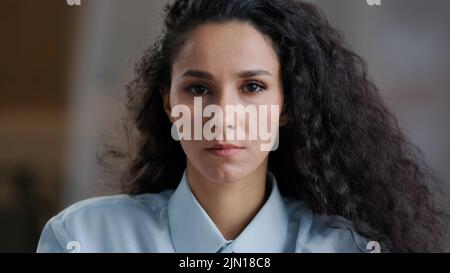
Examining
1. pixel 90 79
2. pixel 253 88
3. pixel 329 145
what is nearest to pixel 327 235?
pixel 329 145

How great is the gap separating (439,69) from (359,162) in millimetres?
173

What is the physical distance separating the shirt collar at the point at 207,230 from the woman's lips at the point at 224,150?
9 centimetres

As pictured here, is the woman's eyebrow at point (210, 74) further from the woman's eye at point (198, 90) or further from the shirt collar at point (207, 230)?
the shirt collar at point (207, 230)

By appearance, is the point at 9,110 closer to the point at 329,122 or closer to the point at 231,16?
the point at 231,16

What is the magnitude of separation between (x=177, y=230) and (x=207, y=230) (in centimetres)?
4

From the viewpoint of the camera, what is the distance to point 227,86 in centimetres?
86

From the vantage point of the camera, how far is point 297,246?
0.92 m

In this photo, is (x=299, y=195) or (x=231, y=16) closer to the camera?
(x=231, y=16)

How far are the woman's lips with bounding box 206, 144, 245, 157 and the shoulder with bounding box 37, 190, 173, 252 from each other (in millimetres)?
131

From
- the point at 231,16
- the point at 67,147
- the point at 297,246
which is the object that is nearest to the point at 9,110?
the point at 67,147

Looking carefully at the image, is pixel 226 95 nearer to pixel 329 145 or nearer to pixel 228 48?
pixel 228 48

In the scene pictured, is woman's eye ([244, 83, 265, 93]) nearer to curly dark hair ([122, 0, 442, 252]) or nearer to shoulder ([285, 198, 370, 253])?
curly dark hair ([122, 0, 442, 252])

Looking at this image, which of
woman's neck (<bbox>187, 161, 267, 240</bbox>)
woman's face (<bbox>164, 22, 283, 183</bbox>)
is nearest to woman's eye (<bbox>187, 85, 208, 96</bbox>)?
woman's face (<bbox>164, 22, 283, 183</bbox>)

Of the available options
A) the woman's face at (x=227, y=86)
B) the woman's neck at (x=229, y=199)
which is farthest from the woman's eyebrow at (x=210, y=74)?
the woman's neck at (x=229, y=199)
